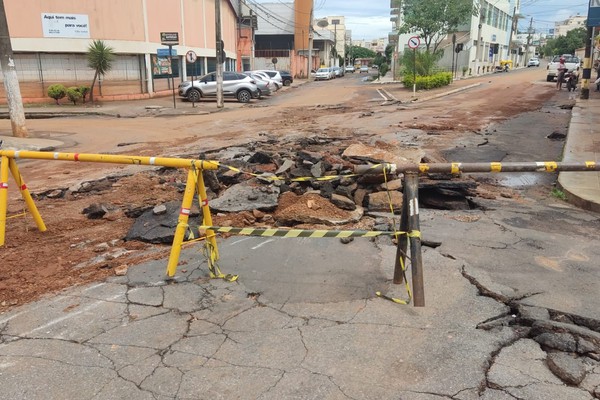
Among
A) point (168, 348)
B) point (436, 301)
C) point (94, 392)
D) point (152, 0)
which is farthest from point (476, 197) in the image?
point (152, 0)

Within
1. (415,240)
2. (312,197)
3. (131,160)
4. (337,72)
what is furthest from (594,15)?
(337,72)

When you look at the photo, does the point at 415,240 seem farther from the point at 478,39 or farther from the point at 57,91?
the point at 478,39

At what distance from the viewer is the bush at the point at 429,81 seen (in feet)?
111

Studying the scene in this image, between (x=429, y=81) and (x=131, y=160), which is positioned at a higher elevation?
(x=429, y=81)

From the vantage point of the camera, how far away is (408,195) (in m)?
4.10

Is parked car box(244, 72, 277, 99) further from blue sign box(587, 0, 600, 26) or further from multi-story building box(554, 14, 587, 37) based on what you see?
multi-story building box(554, 14, 587, 37)

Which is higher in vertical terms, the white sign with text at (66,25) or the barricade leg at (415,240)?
Result: the white sign with text at (66,25)

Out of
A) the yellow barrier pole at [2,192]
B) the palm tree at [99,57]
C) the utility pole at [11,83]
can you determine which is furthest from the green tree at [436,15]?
the yellow barrier pole at [2,192]

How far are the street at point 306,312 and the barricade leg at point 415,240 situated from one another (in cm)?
14

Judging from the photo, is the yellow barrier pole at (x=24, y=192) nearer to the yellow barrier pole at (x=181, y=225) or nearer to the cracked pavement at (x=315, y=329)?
the cracked pavement at (x=315, y=329)

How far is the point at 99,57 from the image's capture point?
26.6 meters

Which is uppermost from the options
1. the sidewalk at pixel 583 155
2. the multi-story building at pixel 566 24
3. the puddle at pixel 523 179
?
the multi-story building at pixel 566 24

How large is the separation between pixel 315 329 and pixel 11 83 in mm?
15836

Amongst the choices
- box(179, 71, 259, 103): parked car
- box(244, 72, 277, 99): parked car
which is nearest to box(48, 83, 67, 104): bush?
box(179, 71, 259, 103): parked car
